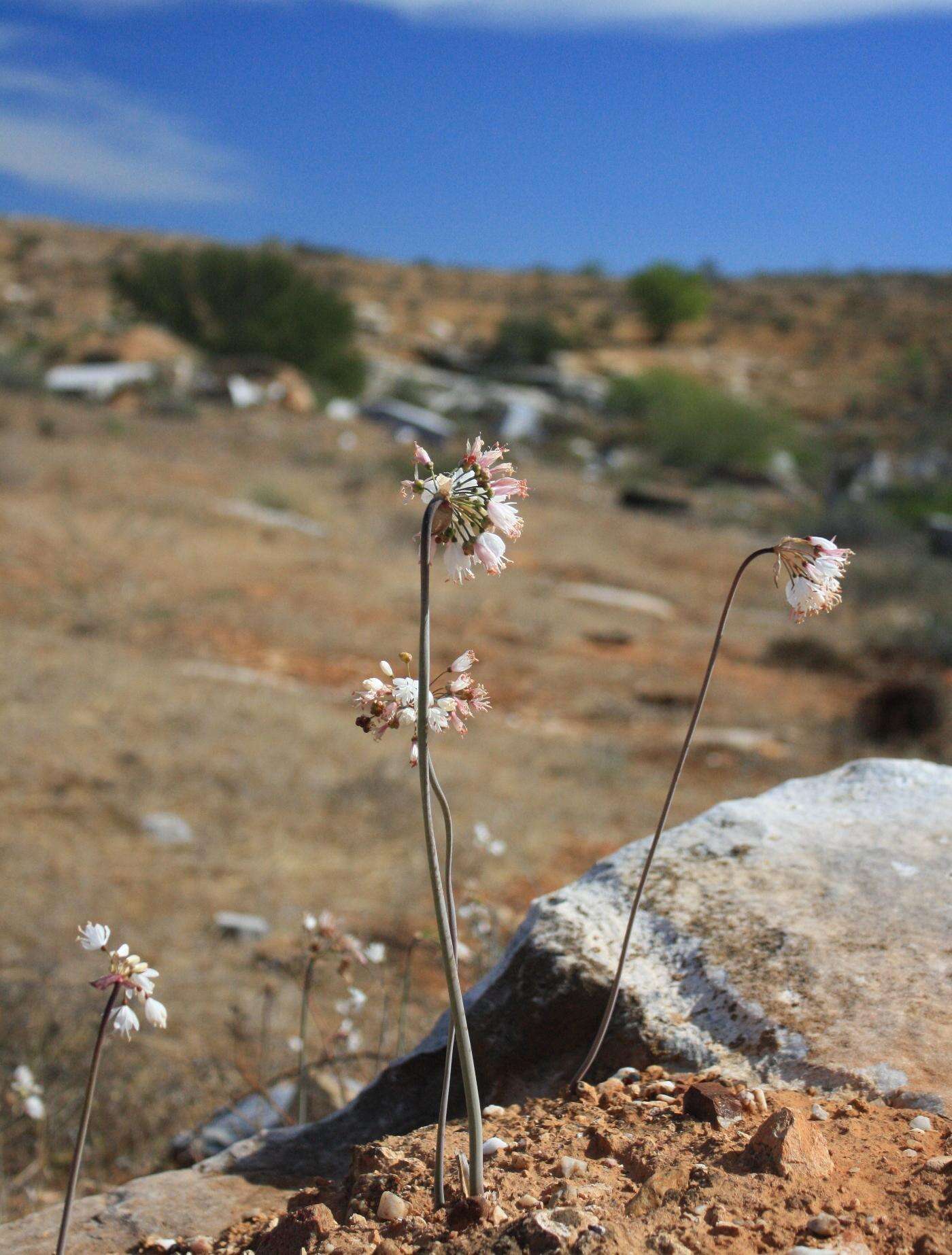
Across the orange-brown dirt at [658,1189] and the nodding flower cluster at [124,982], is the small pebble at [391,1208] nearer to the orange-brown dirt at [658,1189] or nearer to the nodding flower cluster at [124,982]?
the orange-brown dirt at [658,1189]

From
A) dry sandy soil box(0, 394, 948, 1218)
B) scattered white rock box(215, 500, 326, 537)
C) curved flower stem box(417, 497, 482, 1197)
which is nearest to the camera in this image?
curved flower stem box(417, 497, 482, 1197)

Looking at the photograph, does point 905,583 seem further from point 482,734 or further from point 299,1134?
point 299,1134

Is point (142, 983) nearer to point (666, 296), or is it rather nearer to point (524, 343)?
point (524, 343)

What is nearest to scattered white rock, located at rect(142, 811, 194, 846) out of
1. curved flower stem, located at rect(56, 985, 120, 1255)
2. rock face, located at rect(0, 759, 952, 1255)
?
rock face, located at rect(0, 759, 952, 1255)

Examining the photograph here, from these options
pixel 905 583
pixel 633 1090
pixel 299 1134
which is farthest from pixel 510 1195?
pixel 905 583

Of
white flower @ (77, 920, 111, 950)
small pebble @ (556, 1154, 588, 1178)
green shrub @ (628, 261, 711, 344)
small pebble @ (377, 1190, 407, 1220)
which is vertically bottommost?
small pebble @ (377, 1190, 407, 1220)

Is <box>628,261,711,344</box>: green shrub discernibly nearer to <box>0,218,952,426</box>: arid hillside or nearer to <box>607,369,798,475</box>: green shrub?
<box>0,218,952,426</box>: arid hillside

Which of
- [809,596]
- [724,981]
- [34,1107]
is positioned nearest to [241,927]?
[34,1107]
